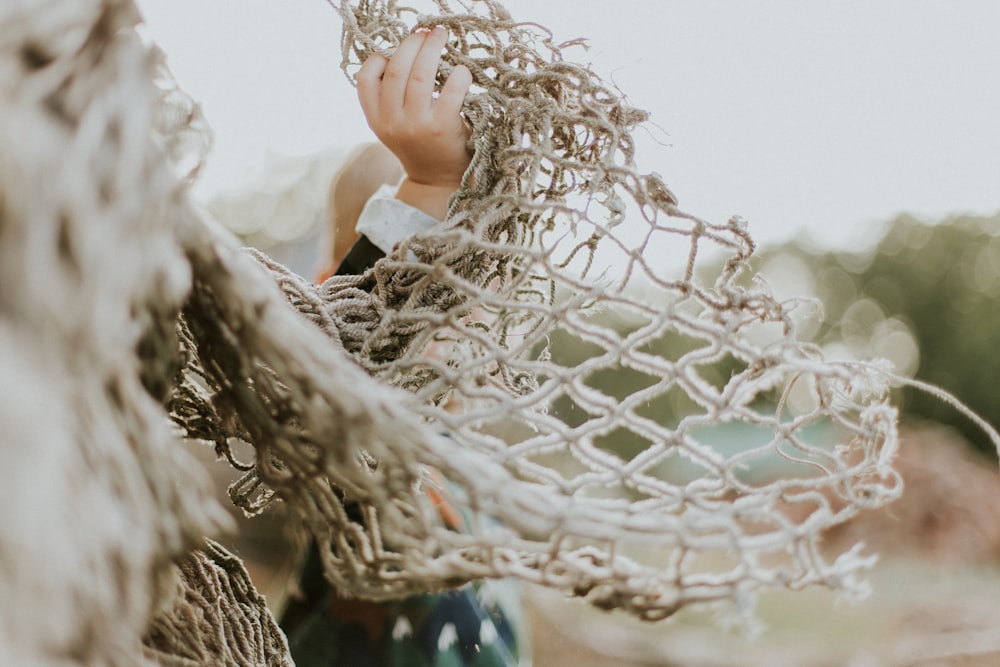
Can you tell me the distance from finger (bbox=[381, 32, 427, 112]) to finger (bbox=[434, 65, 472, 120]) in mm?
24

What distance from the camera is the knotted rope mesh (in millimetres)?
320

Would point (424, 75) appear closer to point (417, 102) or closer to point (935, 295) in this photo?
point (417, 102)

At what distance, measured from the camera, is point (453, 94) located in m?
0.48

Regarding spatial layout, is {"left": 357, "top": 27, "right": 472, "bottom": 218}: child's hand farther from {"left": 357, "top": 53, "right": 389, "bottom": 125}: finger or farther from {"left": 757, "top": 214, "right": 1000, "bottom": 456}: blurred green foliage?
{"left": 757, "top": 214, "right": 1000, "bottom": 456}: blurred green foliage

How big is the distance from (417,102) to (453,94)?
2 cm


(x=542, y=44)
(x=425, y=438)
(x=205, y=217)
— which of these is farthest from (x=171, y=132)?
(x=542, y=44)

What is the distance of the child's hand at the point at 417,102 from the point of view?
1.56ft

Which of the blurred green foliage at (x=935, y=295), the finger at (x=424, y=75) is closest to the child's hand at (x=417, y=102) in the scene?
the finger at (x=424, y=75)

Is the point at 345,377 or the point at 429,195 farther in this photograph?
the point at 429,195

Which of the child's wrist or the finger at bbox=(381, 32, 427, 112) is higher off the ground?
the finger at bbox=(381, 32, 427, 112)

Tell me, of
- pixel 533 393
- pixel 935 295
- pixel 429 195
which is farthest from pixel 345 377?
pixel 935 295

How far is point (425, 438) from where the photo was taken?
0.30m

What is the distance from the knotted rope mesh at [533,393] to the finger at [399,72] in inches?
0.9

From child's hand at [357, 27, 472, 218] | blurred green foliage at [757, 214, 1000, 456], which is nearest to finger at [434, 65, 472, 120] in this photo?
child's hand at [357, 27, 472, 218]
